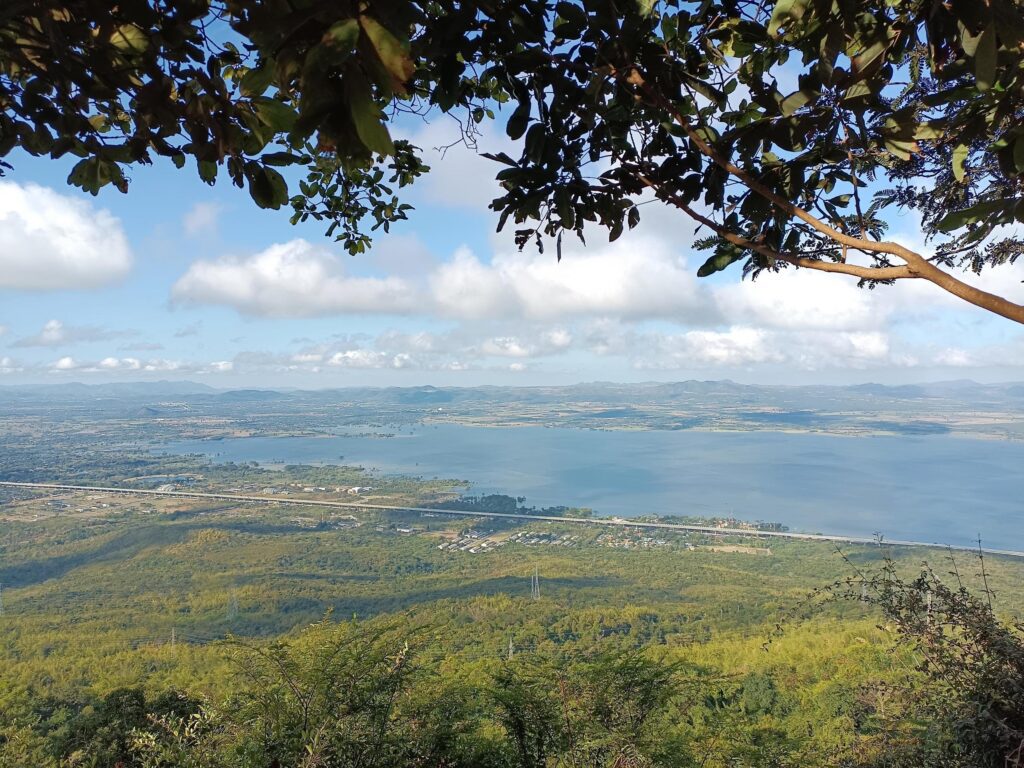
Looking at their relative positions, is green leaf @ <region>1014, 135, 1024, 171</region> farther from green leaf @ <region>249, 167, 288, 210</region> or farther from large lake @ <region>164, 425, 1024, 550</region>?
large lake @ <region>164, 425, 1024, 550</region>

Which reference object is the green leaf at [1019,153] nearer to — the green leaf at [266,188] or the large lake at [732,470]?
the green leaf at [266,188]

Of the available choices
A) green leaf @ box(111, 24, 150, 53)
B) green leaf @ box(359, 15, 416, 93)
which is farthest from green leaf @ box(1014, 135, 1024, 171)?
green leaf @ box(111, 24, 150, 53)

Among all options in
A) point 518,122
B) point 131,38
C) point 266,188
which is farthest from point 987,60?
point 131,38

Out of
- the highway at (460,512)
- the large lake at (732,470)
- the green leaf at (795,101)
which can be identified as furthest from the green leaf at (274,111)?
the large lake at (732,470)

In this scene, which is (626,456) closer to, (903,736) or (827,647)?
(827,647)

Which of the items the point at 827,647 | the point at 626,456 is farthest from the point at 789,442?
the point at 827,647

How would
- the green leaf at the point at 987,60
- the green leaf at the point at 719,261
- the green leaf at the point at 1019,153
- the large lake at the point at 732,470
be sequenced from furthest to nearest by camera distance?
the large lake at the point at 732,470
the green leaf at the point at 719,261
the green leaf at the point at 1019,153
the green leaf at the point at 987,60

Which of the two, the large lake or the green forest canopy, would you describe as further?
the large lake
